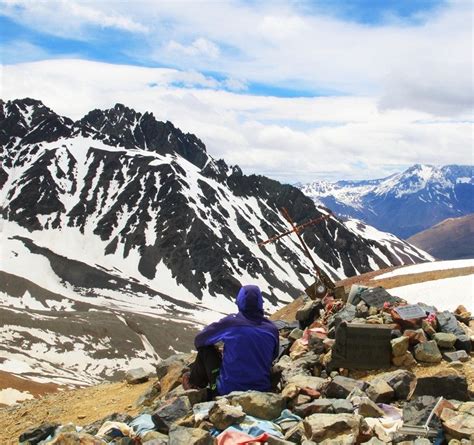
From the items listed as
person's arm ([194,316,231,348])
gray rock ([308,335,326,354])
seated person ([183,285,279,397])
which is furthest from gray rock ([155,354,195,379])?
→ person's arm ([194,316,231,348])

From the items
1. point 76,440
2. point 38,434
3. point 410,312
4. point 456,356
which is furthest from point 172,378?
point 456,356

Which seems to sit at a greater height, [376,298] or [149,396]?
[376,298]

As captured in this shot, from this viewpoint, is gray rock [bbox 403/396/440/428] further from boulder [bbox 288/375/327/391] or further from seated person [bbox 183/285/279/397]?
seated person [bbox 183/285/279/397]

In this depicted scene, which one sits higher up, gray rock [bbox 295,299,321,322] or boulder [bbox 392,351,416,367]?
gray rock [bbox 295,299,321,322]

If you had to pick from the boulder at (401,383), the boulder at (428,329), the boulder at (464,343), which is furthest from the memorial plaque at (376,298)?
the boulder at (401,383)

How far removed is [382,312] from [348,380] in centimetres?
521

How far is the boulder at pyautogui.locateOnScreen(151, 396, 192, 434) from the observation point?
1097cm

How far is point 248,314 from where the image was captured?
473 inches

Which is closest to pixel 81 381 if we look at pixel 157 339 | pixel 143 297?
pixel 157 339

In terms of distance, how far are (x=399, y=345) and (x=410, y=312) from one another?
1887mm

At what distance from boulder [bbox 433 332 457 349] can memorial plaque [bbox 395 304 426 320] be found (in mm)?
908

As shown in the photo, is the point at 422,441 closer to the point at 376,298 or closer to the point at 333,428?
the point at 333,428

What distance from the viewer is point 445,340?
14.6m

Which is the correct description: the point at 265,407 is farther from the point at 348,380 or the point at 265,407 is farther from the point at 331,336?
the point at 331,336
